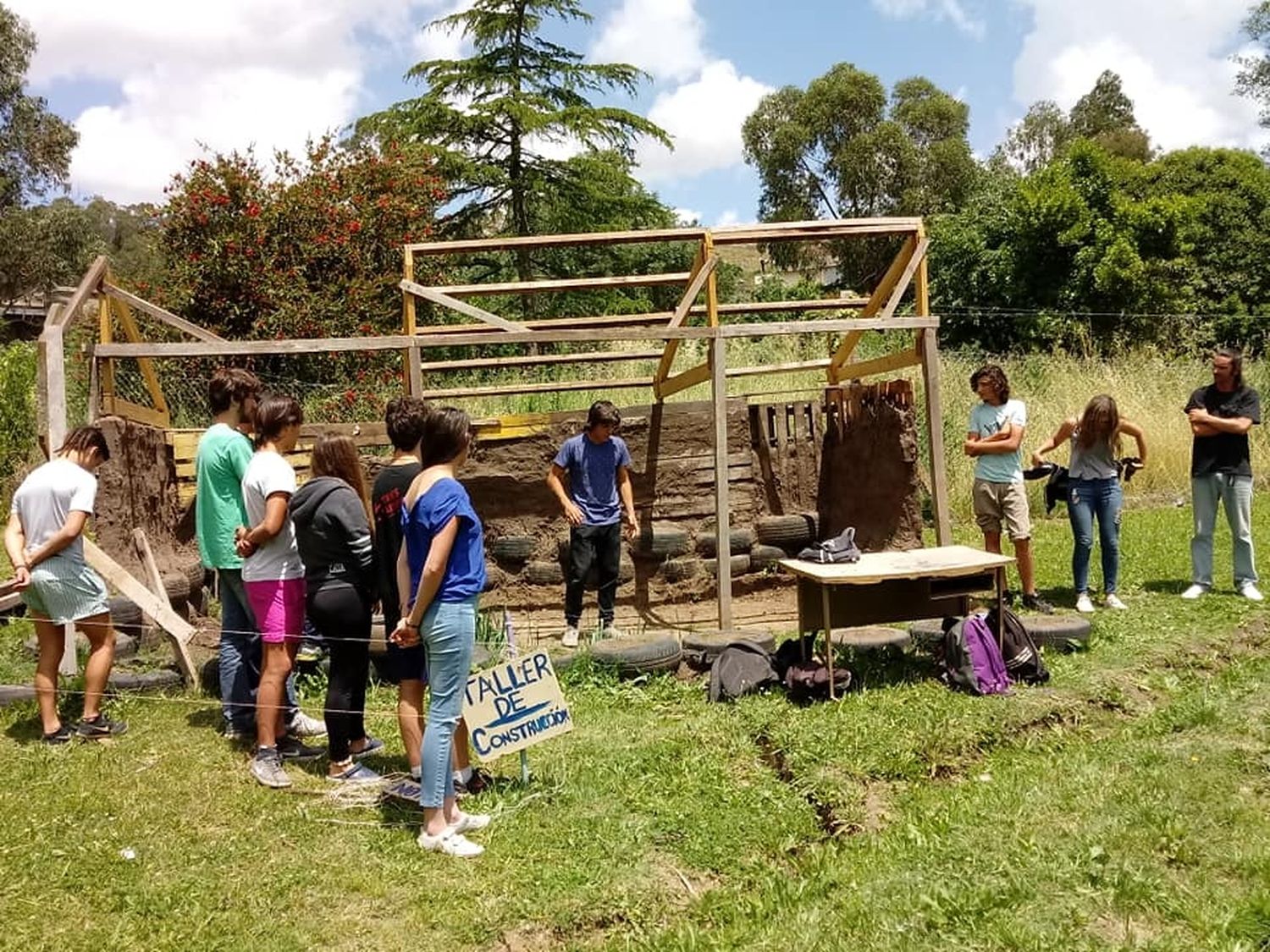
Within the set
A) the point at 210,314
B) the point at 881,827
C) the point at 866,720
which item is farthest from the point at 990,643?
the point at 210,314

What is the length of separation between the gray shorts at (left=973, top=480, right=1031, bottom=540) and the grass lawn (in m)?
1.64

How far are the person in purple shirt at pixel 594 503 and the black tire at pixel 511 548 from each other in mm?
1455

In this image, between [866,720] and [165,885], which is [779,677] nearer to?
[866,720]

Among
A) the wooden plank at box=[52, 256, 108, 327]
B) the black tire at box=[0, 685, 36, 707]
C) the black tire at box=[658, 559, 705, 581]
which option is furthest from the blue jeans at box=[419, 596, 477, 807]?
the black tire at box=[658, 559, 705, 581]

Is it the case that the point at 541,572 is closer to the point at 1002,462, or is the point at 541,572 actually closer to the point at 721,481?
the point at 721,481

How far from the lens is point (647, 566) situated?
31.4ft

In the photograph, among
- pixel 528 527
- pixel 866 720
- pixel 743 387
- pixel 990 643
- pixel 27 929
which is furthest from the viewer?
pixel 743 387

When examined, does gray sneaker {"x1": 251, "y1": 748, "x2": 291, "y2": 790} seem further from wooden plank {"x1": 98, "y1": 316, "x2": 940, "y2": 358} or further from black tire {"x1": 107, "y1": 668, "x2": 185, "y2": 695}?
wooden plank {"x1": 98, "y1": 316, "x2": 940, "y2": 358}

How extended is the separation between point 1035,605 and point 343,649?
4958mm

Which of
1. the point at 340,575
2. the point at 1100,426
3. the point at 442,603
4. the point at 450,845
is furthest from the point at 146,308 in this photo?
the point at 1100,426

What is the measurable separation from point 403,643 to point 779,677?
276cm

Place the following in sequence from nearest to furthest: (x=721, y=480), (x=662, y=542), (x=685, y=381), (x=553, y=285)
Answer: (x=721, y=480) < (x=553, y=285) < (x=685, y=381) < (x=662, y=542)

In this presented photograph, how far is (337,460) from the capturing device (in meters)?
5.03

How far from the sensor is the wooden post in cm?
779
